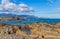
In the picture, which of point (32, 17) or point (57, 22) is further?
point (57, 22)

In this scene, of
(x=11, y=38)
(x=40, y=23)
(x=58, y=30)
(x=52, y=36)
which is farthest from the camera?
(x=40, y=23)

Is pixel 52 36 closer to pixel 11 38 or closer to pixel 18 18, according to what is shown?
pixel 18 18

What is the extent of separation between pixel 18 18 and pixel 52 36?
3.92 feet

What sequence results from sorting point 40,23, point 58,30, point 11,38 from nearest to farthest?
point 11,38 → point 58,30 → point 40,23

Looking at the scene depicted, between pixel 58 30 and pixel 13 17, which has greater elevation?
pixel 13 17

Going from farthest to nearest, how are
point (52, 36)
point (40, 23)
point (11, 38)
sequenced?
point (40, 23) → point (52, 36) → point (11, 38)

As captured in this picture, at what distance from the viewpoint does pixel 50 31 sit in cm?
513

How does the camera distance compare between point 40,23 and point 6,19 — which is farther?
point 40,23

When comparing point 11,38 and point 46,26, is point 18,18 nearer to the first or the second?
point 46,26

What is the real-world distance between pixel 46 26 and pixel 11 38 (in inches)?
102

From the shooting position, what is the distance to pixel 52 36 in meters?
4.84

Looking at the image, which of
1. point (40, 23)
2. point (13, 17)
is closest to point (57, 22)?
point (40, 23)

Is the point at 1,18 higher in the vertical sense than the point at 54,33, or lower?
higher

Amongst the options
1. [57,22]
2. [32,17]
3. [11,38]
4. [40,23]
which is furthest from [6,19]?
[11,38]
